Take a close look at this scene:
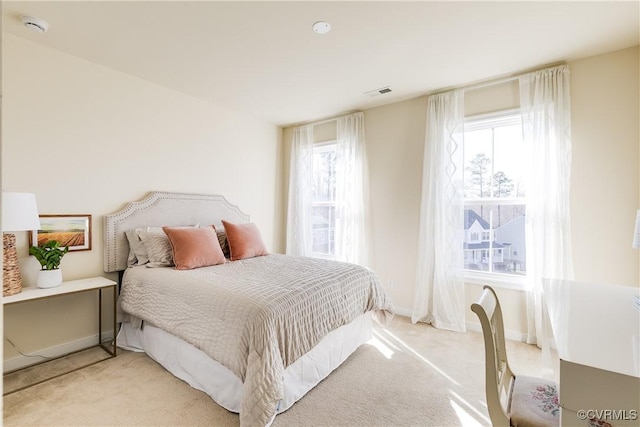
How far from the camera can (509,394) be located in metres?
1.57

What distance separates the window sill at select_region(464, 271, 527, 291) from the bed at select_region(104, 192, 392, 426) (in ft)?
3.40

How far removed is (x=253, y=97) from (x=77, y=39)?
167 centimetres

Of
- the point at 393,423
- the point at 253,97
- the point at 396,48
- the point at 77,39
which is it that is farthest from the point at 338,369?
the point at 77,39

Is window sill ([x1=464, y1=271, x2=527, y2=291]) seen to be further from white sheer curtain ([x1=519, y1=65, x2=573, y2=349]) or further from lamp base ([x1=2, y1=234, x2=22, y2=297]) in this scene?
lamp base ([x1=2, y1=234, x2=22, y2=297])

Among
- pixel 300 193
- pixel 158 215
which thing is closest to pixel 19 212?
pixel 158 215

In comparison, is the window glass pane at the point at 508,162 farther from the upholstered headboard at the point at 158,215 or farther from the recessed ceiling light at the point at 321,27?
the upholstered headboard at the point at 158,215

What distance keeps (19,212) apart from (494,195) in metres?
4.05

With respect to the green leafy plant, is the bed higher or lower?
lower

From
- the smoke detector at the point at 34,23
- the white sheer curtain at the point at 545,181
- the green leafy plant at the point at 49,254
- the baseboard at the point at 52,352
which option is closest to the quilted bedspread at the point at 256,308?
the baseboard at the point at 52,352

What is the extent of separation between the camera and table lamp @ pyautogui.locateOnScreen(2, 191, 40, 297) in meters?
2.21

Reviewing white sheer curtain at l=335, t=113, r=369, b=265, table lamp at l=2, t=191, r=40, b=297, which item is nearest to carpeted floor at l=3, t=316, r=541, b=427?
table lamp at l=2, t=191, r=40, b=297

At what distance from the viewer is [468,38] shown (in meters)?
2.57

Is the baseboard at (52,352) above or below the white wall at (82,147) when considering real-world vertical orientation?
below

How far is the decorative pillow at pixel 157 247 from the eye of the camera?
3014mm
